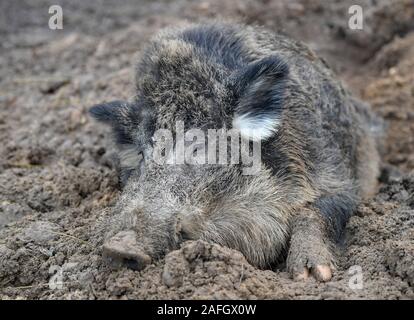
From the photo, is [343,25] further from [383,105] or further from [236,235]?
[236,235]

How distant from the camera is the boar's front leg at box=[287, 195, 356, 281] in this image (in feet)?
12.9

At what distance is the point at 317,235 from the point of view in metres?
4.26

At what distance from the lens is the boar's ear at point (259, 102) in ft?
13.9

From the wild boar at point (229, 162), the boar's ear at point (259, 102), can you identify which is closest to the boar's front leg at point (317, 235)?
the wild boar at point (229, 162)

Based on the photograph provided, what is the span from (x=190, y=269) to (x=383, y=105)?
489 centimetres

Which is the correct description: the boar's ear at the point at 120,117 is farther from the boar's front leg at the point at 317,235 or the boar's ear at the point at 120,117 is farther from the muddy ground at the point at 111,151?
the boar's front leg at the point at 317,235

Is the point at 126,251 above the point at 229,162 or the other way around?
the other way around

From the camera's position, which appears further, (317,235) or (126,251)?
(317,235)

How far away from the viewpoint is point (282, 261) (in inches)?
173

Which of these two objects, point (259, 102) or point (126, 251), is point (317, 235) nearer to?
point (259, 102)

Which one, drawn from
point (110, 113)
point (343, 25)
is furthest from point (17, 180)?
point (343, 25)

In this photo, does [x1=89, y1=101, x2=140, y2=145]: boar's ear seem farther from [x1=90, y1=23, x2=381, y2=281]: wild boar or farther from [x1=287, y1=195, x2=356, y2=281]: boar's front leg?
[x1=287, y1=195, x2=356, y2=281]: boar's front leg

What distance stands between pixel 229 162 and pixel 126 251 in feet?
3.67

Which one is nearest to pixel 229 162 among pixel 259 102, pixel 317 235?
pixel 259 102
